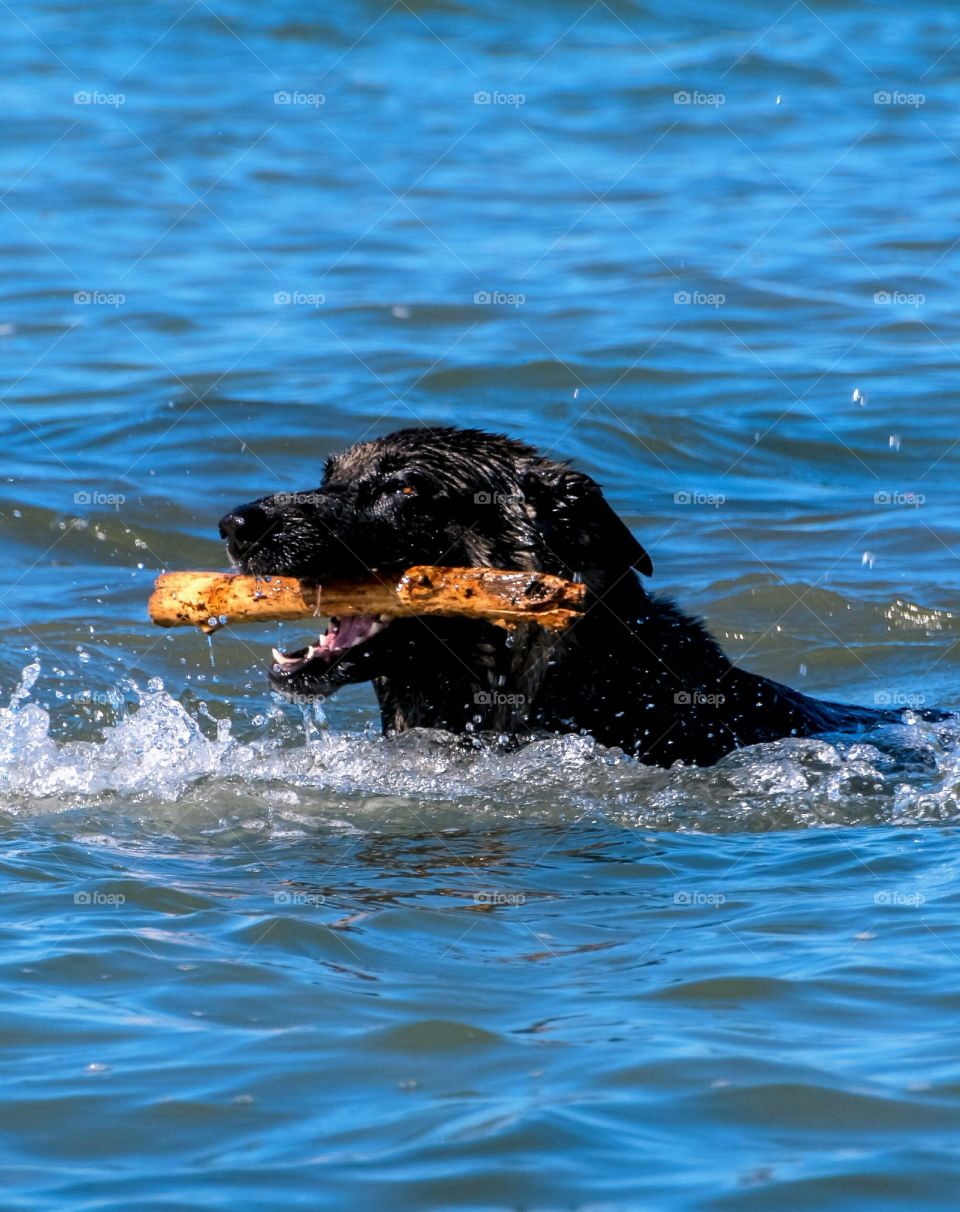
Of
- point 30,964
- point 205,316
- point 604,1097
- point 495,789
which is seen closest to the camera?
point 604,1097

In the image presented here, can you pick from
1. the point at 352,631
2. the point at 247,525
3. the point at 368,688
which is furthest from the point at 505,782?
the point at 368,688

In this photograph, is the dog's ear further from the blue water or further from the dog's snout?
the dog's snout

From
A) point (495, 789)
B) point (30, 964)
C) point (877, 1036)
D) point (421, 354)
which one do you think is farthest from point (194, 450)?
point (877, 1036)

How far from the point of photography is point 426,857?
6.09 meters

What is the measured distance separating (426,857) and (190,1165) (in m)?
2.39

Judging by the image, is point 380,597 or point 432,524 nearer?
point 380,597

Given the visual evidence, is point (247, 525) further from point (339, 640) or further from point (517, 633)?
point (517, 633)

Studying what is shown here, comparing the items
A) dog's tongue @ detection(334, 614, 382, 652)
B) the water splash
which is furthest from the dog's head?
the water splash

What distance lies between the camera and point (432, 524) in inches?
266

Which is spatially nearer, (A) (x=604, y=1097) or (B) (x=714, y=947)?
(A) (x=604, y=1097)

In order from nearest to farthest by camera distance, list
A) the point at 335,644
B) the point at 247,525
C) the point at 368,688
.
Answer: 1. the point at 247,525
2. the point at 335,644
3. the point at 368,688

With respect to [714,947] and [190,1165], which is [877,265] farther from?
[190,1165]

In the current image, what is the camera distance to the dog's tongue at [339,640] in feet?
21.7

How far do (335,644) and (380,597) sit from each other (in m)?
0.27
